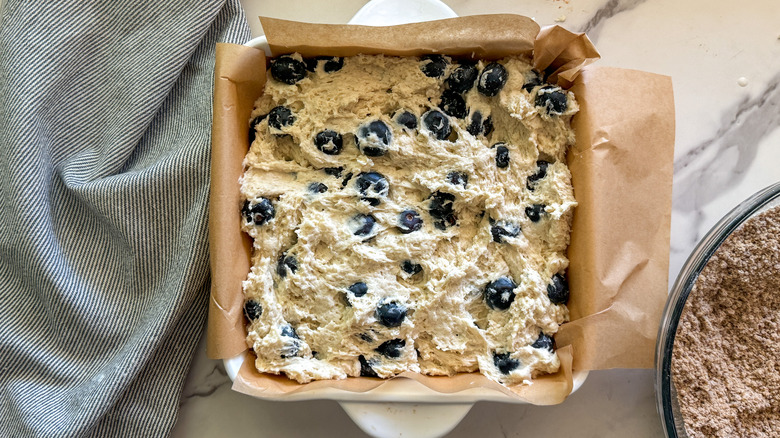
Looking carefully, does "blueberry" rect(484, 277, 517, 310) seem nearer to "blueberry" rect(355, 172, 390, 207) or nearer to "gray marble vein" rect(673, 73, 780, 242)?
"blueberry" rect(355, 172, 390, 207)

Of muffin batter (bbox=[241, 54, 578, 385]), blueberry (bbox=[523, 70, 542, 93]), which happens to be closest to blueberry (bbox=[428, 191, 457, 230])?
muffin batter (bbox=[241, 54, 578, 385])

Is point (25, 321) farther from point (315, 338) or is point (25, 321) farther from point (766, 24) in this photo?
point (766, 24)

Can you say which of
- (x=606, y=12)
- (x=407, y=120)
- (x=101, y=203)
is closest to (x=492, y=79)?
(x=407, y=120)

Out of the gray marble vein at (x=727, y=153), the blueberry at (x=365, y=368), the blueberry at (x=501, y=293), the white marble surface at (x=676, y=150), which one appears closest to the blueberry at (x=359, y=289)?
the blueberry at (x=365, y=368)

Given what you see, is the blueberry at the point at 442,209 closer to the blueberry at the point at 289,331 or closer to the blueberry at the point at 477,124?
the blueberry at the point at 477,124

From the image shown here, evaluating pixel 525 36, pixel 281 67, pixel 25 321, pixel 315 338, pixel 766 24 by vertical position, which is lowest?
pixel 25 321

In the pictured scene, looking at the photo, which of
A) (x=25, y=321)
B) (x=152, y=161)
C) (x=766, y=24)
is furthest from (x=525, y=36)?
(x=25, y=321)
